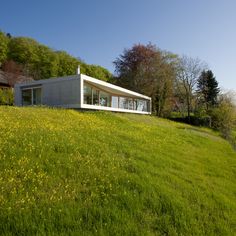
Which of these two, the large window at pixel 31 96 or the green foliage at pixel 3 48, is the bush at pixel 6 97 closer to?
the large window at pixel 31 96

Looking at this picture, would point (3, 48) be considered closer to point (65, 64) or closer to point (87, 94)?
point (65, 64)

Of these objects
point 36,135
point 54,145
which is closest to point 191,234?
point 54,145

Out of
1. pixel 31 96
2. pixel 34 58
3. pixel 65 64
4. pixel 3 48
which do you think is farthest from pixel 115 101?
pixel 65 64

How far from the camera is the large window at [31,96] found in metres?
26.1

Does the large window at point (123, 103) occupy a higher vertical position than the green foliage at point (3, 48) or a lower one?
lower

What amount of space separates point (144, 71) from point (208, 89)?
2236cm

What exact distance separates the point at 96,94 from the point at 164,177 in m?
19.5

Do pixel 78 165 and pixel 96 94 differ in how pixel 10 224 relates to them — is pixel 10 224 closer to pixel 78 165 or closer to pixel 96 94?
pixel 78 165

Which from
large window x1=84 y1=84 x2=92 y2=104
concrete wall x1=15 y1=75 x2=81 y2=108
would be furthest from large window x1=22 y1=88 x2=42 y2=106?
large window x1=84 y1=84 x2=92 y2=104

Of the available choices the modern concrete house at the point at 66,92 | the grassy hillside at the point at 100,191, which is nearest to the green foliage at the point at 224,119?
the modern concrete house at the point at 66,92

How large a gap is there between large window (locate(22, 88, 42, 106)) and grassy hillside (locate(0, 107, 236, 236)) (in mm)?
15602

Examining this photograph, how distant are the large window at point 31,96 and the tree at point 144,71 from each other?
2142 centimetres

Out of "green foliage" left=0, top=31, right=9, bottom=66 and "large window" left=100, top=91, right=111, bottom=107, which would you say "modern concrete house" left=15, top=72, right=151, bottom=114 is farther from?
"green foliage" left=0, top=31, right=9, bottom=66

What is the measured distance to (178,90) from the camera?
179 feet
